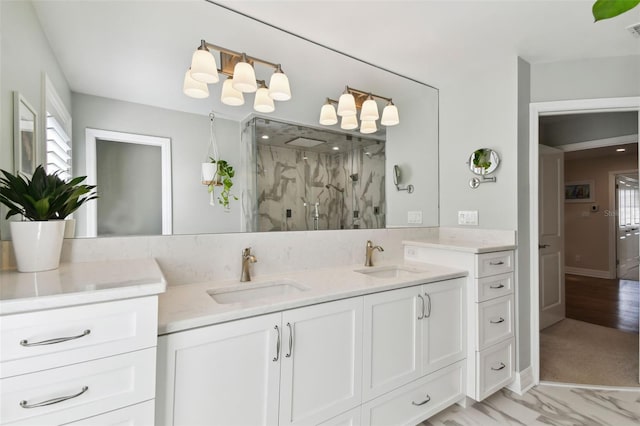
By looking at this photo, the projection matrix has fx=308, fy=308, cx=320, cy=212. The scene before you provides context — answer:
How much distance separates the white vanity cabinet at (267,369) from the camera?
110cm

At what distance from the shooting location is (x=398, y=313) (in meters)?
1.69

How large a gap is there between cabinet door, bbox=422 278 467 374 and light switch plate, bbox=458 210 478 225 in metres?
0.67

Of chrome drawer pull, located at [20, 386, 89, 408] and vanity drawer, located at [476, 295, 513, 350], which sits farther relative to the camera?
vanity drawer, located at [476, 295, 513, 350]

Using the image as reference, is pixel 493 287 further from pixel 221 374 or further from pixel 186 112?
pixel 186 112

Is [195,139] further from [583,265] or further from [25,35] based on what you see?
[583,265]

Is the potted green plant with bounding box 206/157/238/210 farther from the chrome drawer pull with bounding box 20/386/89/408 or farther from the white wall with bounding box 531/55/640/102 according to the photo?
the white wall with bounding box 531/55/640/102

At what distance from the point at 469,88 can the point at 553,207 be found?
6.69 ft

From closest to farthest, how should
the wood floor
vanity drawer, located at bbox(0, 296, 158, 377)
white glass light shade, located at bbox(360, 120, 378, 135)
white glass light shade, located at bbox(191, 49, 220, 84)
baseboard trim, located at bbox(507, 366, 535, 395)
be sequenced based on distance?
vanity drawer, located at bbox(0, 296, 158, 377), white glass light shade, located at bbox(191, 49, 220, 84), baseboard trim, located at bbox(507, 366, 535, 395), white glass light shade, located at bbox(360, 120, 378, 135), the wood floor

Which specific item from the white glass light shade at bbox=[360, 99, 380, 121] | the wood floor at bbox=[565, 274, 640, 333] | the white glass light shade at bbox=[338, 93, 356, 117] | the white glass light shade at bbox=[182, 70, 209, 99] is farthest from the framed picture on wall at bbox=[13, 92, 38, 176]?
the wood floor at bbox=[565, 274, 640, 333]

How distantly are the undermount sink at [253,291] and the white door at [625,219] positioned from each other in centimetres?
697

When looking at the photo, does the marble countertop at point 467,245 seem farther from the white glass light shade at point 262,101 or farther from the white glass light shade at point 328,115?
the white glass light shade at point 262,101

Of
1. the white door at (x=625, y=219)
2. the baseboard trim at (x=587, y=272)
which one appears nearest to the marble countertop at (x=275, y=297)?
the baseboard trim at (x=587, y=272)

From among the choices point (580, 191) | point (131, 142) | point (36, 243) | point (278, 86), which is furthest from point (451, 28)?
point (580, 191)

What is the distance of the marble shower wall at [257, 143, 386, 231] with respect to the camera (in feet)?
6.30
